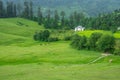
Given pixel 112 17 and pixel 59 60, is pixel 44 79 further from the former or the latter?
pixel 112 17

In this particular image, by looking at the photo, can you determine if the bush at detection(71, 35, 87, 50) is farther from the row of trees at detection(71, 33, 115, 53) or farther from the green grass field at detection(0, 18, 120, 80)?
the green grass field at detection(0, 18, 120, 80)

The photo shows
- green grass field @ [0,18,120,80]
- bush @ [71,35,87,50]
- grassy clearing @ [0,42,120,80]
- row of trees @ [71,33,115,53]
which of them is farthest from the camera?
bush @ [71,35,87,50]

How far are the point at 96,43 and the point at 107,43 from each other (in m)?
3.88

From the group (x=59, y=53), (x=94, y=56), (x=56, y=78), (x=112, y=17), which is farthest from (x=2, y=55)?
(x=112, y=17)

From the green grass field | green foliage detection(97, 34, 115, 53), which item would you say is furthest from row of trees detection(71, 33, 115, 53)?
the green grass field

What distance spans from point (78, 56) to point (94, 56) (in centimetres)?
454

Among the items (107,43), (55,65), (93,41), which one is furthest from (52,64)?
(93,41)

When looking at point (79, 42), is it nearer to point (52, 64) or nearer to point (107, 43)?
point (107, 43)

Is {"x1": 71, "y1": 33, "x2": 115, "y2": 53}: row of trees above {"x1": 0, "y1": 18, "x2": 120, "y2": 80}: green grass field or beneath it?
above

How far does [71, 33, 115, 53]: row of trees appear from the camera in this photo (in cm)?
10781

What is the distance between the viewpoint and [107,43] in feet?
354

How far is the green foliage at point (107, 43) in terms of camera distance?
4235 inches

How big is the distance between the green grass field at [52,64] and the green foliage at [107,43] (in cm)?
302

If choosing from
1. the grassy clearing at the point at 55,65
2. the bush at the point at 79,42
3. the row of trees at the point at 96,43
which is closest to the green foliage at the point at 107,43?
the row of trees at the point at 96,43
